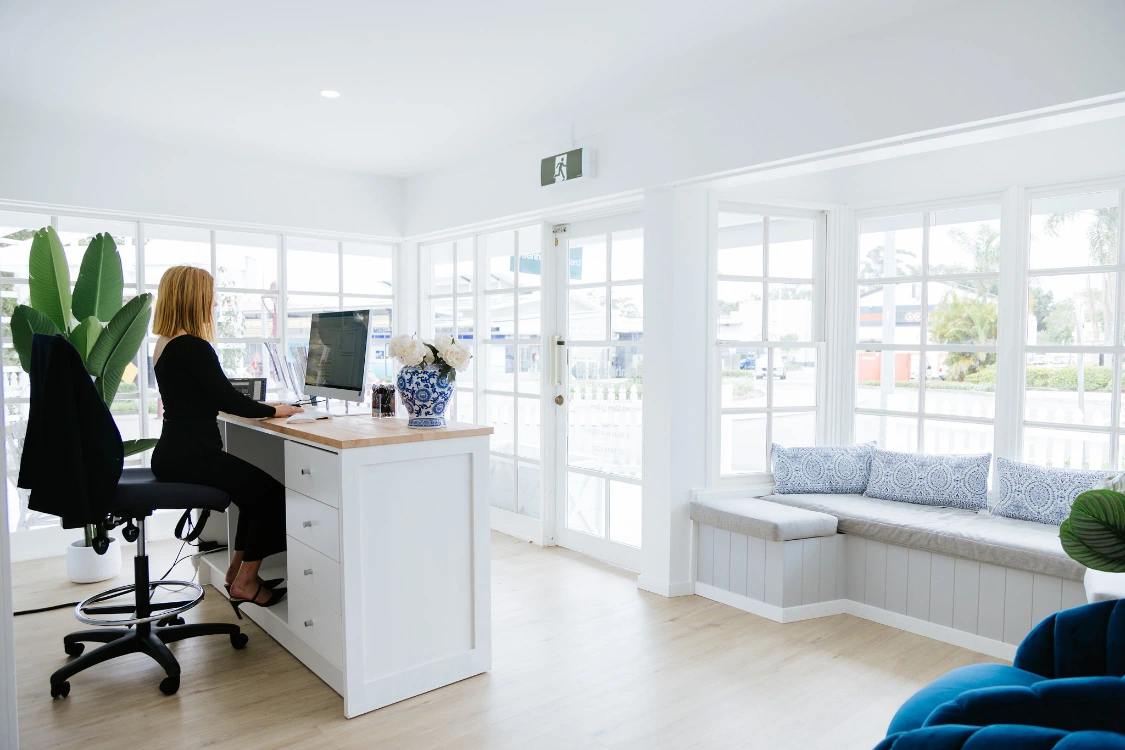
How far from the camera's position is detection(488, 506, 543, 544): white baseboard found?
459 centimetres

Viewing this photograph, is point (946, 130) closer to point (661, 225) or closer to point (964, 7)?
point (964, 7)

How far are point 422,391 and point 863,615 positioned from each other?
2.30 meters

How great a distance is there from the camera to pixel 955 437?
361cm

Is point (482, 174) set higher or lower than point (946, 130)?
higher

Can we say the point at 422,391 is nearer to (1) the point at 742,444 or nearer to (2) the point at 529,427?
(1) the point at 742,444

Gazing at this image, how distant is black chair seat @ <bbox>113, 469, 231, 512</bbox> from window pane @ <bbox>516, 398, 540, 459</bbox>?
2222 millimetres

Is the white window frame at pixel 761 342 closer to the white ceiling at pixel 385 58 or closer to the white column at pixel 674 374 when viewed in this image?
the white column at pixel 674 374

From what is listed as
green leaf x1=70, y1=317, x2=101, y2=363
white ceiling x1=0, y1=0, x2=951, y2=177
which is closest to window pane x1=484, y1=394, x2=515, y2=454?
white ceiling x1=0, y1=0, x2=951, y2=177

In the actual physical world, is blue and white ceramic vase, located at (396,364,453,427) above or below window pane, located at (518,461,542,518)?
above

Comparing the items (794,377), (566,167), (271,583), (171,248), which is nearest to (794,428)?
(794,377)

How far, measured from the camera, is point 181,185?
4.61 m

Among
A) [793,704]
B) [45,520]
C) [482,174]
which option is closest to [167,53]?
[482,174]

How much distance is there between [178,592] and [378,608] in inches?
69.1

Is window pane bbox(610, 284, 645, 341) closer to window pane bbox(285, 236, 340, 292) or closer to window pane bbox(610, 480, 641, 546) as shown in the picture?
window pane bbox(610, 480, 641, 546)
